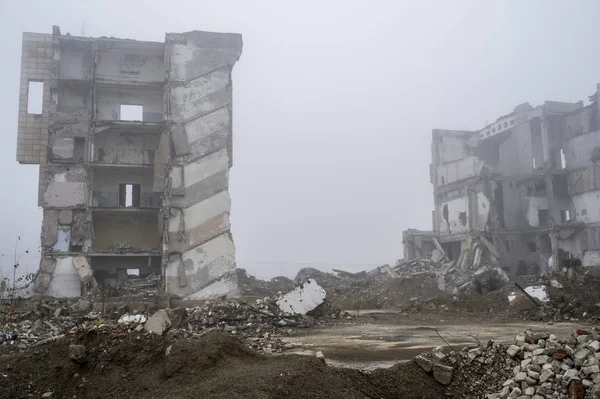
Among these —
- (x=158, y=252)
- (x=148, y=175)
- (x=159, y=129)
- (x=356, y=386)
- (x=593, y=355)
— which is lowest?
(x=356, y=386)

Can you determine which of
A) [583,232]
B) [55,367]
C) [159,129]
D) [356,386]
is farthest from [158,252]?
[583,232]

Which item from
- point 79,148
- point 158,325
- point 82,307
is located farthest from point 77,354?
point 79,148

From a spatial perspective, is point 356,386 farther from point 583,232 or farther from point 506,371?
point 583,232

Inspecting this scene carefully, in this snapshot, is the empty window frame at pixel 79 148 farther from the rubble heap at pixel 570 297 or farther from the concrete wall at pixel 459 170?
the concrete wall at pixel 459 170

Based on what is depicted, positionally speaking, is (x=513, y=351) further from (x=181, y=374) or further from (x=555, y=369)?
(x=181, y=374)

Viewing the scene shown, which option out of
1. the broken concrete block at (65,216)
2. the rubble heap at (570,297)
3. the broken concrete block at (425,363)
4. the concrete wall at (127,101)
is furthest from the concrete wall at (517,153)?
the broken concrete block at (425,363)

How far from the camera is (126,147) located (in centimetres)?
2744

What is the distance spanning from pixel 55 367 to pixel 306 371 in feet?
13.2

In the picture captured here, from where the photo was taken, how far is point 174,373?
756 cm

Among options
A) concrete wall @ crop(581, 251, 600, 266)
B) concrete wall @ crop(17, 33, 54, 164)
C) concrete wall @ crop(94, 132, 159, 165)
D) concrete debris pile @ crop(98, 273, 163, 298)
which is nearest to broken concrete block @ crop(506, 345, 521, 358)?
concrete debris pile @ crop(98, 273, 163, 298)

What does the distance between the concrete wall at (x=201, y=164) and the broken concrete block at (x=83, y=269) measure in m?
3.70

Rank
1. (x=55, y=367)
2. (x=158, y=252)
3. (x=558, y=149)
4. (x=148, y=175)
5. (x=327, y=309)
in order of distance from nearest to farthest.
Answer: (x=55, y=367) → (x=327, y=309) → (x=158, y=252) → (x=148, y=175) → (x=558, y=149)

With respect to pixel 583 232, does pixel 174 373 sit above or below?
below

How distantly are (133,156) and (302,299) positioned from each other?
1528cm
